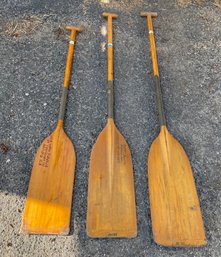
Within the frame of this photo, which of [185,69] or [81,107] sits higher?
[185,69]

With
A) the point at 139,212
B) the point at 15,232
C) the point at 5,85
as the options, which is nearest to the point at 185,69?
the point at 139,212

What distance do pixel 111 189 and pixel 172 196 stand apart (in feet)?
1.54

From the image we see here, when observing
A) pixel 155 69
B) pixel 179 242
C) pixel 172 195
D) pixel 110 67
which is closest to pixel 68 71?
pixel 110 67

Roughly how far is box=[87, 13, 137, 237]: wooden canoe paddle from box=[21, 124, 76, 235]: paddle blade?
0.60 feet

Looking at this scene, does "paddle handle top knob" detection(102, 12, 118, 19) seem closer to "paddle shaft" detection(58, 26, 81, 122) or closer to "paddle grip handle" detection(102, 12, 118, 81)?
"paddle grip handle" detection(102, 12, 118, 81)

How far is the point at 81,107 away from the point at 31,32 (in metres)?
1.12

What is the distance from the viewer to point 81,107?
289 centimetres

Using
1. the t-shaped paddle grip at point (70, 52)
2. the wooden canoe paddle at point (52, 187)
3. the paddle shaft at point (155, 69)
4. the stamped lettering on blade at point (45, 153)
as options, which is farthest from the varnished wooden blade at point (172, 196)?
the t-shaped paddle grip at point (70, 52)

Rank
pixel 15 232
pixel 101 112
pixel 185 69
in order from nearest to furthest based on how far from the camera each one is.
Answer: pixel 15 232, pixel 101 112, pixel 185 69

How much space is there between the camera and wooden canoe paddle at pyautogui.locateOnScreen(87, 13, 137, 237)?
2234 millimetres

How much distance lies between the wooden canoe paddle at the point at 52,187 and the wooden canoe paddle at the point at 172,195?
2.14 ft

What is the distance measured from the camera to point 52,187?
2.38 m

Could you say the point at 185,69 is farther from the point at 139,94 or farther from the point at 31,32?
the point at 31,32

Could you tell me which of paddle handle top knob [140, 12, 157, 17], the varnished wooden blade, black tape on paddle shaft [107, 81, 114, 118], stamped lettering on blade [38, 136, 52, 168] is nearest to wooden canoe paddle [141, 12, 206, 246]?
the varnished wooden blade
